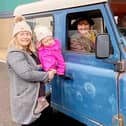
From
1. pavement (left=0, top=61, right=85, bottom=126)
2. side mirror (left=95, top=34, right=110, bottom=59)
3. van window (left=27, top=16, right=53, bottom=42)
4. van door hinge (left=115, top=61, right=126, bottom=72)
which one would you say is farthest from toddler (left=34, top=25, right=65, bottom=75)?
van door hinge (left=115, top=61, right=126, bottom=72)

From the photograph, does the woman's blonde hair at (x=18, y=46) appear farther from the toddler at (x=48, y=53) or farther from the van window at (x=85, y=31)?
the van window at (x=85, y=31)

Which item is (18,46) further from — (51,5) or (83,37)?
(51,5)

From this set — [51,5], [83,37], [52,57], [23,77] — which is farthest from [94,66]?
[51,5]

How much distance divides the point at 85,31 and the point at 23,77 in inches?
35.0

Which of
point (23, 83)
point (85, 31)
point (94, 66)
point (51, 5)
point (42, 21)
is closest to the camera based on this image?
point (94, 66)

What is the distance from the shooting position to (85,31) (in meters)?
4.46

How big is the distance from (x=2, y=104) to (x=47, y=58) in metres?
3.71

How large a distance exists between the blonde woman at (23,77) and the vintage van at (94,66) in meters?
0.37

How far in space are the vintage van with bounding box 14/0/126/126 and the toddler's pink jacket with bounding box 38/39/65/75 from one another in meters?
0.11

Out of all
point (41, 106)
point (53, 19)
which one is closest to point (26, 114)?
point (41, 106)

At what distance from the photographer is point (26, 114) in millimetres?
4410

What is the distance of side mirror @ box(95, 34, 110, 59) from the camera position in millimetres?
3770

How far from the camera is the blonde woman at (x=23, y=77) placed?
4273 mm

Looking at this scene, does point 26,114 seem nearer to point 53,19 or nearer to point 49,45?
point 49,45
